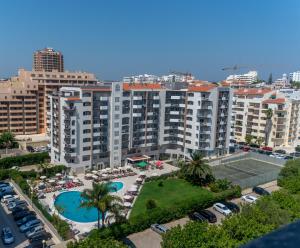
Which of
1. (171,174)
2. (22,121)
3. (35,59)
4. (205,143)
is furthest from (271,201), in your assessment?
(35,59)

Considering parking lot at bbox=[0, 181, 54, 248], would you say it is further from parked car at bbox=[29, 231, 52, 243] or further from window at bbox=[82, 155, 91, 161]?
window at bbox=[82, 155, 91, 161]

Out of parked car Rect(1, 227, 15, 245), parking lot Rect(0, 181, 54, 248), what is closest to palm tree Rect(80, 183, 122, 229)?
parking lot Rect(0, 181, 54, 248)

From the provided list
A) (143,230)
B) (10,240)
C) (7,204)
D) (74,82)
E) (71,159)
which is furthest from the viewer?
(74,82)

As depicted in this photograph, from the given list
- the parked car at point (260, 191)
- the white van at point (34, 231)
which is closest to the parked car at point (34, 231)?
the white van at point (34, 231)

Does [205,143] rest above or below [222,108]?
below

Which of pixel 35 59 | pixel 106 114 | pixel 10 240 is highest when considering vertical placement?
pixel 35 59

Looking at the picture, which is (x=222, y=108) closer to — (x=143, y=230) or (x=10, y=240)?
(x=143, y=230)
